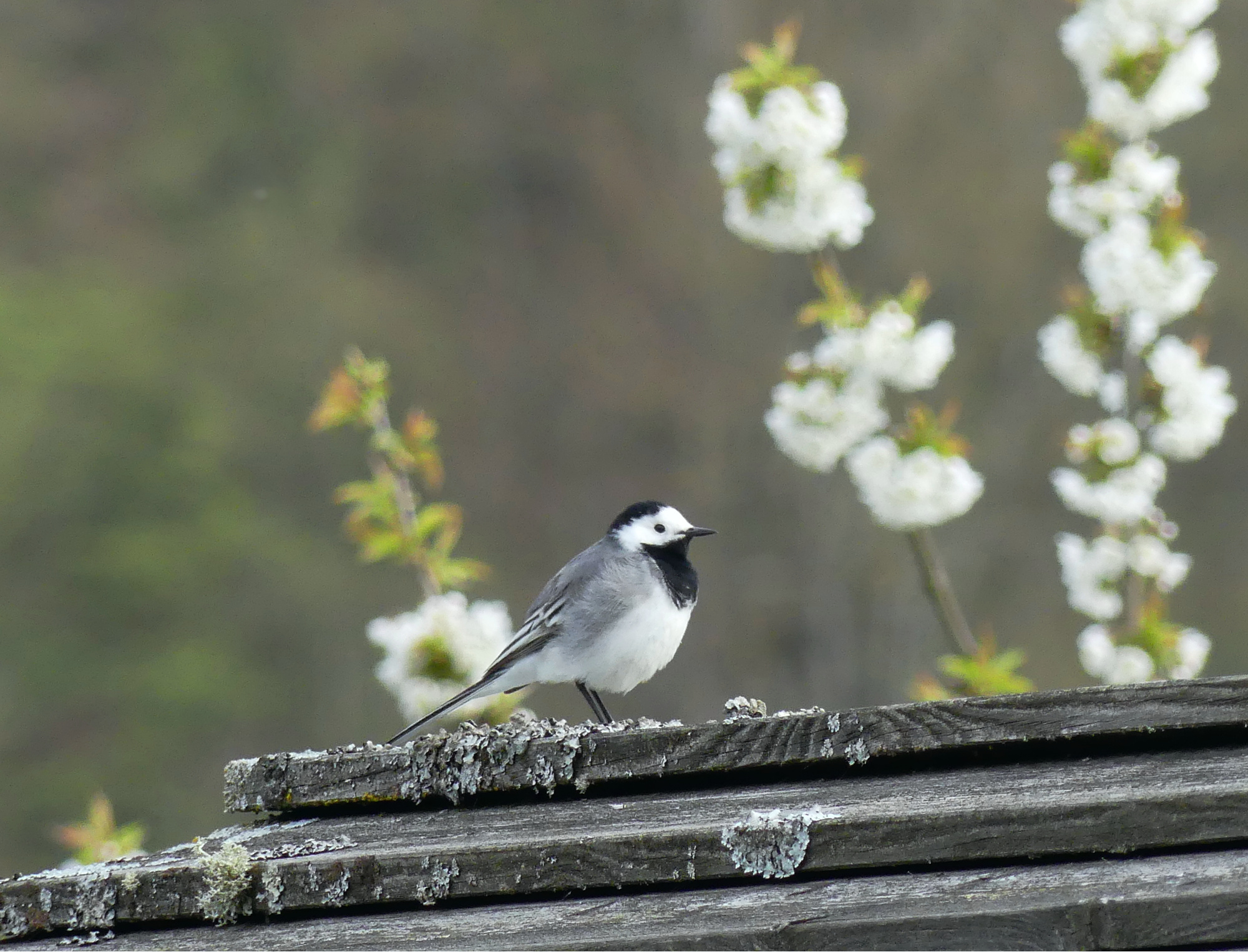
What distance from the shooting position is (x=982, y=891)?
70.4 inches

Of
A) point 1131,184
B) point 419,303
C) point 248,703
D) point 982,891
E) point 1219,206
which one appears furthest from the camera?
point 419,303

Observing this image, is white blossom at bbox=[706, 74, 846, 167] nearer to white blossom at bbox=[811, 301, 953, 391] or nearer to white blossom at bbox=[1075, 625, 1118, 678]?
white blossom at bbox=[811, 301, 953, 391]

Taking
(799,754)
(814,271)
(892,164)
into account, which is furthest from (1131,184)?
(892,164)

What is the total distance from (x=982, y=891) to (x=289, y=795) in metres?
1.08

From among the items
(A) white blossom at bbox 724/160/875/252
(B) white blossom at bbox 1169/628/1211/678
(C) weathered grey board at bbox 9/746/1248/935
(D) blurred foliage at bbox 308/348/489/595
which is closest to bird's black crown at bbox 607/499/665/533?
(D) blurred foliage at bbox 308/348/489/595

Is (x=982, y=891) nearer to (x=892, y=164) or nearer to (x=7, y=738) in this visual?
(x=892, y=164)

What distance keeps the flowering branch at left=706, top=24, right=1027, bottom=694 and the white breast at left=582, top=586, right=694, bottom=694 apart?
620mm

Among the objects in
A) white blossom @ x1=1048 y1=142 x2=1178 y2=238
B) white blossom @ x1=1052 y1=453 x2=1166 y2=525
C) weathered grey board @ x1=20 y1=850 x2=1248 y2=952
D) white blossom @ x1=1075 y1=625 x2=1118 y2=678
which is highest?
white blossom @ x1=1048 y1=142 x2=1178 y2=238

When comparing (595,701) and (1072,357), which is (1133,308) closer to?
(1072,357)

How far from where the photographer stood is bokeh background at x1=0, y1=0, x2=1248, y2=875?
1684cm

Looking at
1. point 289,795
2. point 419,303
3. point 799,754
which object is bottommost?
point 799,754

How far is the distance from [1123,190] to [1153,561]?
1.07m

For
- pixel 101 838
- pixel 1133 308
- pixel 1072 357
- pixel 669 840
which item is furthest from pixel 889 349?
pixel 669 840

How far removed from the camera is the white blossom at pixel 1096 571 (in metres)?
4.78
